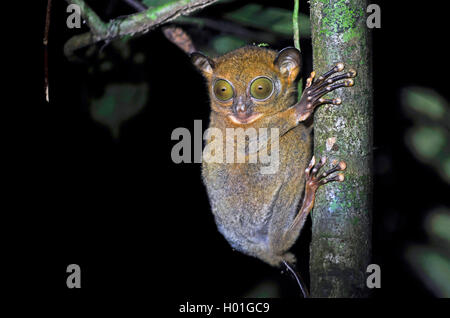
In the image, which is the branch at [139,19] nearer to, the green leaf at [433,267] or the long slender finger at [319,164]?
the long slender finger at [319,164]

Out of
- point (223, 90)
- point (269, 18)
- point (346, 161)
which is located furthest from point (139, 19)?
point (346, 161)

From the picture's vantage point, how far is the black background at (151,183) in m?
3.67

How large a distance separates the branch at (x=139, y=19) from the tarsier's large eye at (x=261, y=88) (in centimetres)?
58

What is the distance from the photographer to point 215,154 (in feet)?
9.59

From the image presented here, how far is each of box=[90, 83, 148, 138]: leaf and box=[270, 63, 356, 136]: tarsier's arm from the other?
1.95 metres

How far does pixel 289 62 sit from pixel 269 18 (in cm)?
115

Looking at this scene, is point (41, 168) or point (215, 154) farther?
point (41, 168)

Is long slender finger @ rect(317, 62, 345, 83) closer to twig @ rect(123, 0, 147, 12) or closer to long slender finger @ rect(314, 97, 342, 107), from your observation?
long slender finger @ rect(314, 97, 342, 107)

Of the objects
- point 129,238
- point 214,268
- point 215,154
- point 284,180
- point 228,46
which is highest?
point 228,46
